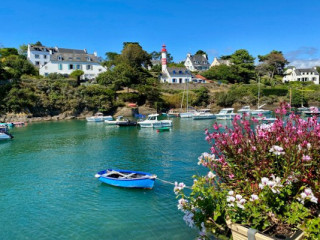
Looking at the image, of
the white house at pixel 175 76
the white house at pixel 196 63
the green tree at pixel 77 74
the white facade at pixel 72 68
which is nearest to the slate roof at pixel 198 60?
the white house at pixel 196 63

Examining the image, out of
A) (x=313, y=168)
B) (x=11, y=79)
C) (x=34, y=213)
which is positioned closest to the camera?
(x=313, y=168)

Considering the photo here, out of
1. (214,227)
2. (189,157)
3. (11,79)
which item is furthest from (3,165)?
(11,79)

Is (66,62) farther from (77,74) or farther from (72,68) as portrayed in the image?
(77,74)

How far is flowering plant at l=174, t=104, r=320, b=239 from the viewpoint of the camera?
7074 millimetres

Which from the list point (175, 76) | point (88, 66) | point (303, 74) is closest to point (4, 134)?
point (88, 66)

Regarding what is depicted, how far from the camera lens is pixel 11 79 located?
2835 inches

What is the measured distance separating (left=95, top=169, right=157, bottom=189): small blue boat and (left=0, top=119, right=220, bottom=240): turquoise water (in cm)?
44

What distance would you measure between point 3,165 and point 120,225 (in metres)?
19.5

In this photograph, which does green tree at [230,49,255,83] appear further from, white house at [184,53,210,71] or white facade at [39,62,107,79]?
white facade at [39,62,107,79]

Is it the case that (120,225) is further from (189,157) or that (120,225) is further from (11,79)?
(11,79)

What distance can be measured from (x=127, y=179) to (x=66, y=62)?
254ft

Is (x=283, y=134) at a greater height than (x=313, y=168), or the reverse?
(x=283, y=134)

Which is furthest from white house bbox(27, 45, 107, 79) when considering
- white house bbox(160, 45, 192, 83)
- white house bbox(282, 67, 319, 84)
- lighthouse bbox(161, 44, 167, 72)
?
white house bbox(282, 67, 319, 84)

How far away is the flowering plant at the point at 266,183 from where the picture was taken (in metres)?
7.07
